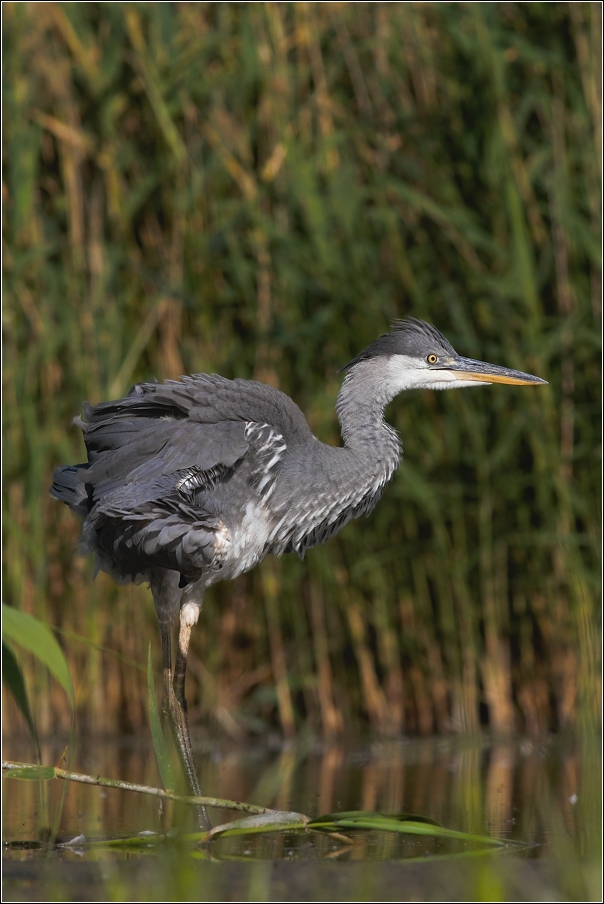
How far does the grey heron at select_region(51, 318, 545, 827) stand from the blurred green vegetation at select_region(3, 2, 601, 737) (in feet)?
2.20

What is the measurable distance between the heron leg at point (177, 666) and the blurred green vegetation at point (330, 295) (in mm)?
1071

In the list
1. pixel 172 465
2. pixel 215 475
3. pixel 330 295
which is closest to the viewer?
pixel 172 465

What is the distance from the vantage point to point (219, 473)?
3.86m

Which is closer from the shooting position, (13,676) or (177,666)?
(13,676)

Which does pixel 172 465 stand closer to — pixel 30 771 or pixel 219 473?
pixel 219 473

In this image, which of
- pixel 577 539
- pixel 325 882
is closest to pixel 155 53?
pixel 577 539

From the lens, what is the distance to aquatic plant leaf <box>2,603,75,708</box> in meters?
2.81

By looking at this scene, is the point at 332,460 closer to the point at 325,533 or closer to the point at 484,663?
the point at 325,533

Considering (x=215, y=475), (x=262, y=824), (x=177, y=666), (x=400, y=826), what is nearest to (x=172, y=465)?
(x=215, y=475)

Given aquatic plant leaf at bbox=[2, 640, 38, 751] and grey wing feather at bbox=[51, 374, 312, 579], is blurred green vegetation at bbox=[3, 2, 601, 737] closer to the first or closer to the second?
grey wing feather at bbox=[51, 374, 312, 579]

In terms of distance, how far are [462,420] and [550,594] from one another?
2.66ft

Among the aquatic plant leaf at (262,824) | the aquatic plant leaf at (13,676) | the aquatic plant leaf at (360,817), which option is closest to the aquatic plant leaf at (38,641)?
Result: the aquatic plant leaf at (13,676)

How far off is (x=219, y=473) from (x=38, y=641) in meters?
1.15

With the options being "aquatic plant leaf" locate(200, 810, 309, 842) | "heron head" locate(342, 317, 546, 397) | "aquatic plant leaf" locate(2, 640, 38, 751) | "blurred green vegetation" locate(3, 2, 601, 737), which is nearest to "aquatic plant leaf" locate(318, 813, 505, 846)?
"aquatic plant leaf" locate(200, 810, 309, 842)
